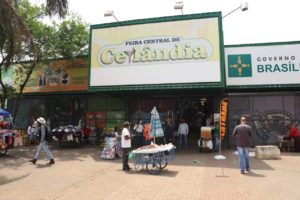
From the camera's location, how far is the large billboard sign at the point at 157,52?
15177 mm

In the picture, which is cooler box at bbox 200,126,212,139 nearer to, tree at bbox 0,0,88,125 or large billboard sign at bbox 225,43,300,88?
large billboard sign at bbox 225,43,300,88

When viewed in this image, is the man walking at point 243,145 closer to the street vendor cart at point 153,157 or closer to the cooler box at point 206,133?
the street vendor cart at point 153,157

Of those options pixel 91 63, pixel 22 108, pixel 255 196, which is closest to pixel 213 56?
pixel 91 63

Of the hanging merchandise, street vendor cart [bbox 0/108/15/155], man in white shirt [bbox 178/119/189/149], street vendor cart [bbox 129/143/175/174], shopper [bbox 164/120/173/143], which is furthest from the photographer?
man in white shirt [bbox 178/119/189/149]

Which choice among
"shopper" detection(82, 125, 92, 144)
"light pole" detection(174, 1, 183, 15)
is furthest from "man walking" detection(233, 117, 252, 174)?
"shopper" detection(82, 125, 92, 144)

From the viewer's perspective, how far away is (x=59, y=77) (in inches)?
872

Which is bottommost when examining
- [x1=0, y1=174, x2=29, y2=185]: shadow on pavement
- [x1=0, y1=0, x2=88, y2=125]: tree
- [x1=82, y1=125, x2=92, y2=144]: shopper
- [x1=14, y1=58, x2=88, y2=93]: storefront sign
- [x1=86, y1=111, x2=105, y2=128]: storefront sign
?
[x1=0, y1=174, x2=29, y2=185]: shadow on pavement

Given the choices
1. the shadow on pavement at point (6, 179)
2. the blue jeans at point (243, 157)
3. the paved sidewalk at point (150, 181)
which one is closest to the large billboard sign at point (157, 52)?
the paved sidewalk at point (150, 181)

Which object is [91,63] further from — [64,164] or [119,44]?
[64,164]

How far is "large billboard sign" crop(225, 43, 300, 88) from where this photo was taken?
1759 cm

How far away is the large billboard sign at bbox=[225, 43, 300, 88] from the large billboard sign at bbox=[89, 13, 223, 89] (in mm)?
3502

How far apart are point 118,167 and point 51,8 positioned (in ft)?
24.2

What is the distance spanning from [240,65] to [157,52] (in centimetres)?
507

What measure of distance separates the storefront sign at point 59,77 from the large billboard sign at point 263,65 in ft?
30.4
